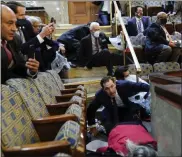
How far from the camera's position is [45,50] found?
2.76m

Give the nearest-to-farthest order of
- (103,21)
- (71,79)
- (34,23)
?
(34,23)
(71,79)
(103,21)

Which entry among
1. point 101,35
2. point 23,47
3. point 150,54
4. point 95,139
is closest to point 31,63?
point 23,47

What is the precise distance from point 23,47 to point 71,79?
4.82ft

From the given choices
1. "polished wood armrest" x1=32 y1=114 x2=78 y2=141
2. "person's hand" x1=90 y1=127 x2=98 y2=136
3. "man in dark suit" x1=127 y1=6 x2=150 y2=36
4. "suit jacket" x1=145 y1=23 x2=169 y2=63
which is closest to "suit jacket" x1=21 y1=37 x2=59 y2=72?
"person's hand" x1=90 y1=127 x2=98 y2=136

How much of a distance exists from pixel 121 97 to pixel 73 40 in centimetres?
175

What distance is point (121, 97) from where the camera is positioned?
257 centimetres

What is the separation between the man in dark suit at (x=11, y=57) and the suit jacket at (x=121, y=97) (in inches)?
34.0

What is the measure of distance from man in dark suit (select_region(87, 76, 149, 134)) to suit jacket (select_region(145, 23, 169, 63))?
1.41 m

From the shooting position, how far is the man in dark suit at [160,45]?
3.80 m

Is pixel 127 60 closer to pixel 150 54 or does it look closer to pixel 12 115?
pixel 150 54

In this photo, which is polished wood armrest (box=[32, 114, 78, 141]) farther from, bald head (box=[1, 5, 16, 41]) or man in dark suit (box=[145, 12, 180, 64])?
man in dark suit (box=[145, 12, 180, 64])

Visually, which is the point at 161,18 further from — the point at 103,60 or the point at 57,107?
the point at 57,107

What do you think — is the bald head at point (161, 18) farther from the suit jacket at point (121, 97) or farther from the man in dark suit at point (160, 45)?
the suit jacket at point (121, 97)

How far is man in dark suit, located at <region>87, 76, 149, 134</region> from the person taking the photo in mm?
2455
